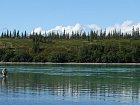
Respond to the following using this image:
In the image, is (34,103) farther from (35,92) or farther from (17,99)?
(35,92)

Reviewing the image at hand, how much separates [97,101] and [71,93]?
10546 millimetres

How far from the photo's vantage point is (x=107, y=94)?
6631 centimetres

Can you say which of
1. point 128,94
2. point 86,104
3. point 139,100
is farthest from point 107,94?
point 86,104

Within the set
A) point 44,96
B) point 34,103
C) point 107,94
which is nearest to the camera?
point 34,103

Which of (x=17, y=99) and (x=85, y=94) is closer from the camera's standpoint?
(x=17, y=99)

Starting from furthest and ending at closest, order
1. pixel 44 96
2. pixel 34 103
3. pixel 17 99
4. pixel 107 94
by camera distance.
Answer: pixel 107 94, pixel 44 96, pixel 17 99, pixel 34 103

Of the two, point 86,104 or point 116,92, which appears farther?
point 116,92

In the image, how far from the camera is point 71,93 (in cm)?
6762

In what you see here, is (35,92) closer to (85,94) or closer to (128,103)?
(85,94)

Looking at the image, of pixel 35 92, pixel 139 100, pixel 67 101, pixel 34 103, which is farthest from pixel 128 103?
pixel 35 92

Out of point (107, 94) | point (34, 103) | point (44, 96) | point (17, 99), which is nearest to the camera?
point (34, 103)

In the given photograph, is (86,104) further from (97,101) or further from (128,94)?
(128,94)

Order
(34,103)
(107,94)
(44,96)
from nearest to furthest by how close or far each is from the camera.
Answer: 1. (34,103)
2. (44,96)
3. (107,94)

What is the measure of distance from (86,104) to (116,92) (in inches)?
627
